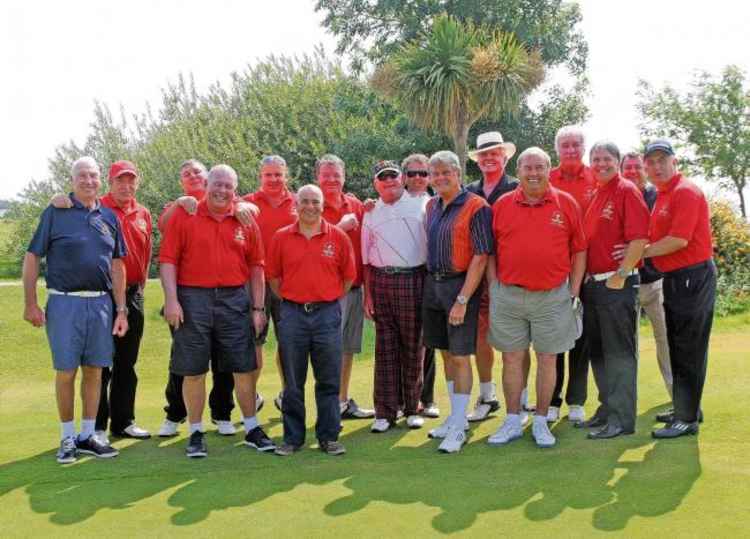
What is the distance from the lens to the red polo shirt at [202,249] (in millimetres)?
5277

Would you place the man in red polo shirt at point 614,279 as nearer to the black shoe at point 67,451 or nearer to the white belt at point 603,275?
the white belt at point 603,275

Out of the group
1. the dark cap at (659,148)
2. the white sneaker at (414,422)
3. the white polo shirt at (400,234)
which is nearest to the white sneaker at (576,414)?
the white sneaker at (414,422)

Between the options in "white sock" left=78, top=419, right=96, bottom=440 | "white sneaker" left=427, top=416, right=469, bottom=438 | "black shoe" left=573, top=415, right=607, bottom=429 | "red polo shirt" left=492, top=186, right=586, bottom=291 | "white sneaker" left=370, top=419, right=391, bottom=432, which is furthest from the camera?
"white sneaker" left=370, top=419, right=391, bottom=432

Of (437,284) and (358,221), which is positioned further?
(358,221)

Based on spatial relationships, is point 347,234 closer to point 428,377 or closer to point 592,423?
point 428,377

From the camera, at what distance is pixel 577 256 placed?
5.25 meters

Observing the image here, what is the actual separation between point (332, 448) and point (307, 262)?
1220 millimetres

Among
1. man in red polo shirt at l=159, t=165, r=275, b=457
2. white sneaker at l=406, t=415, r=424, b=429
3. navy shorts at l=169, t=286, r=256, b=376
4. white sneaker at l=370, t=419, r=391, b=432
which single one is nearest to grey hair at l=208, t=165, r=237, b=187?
man in red polo shirt at l=159, t=165, r=275, b=457

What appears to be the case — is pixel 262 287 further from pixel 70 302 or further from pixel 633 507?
pixel 633 507

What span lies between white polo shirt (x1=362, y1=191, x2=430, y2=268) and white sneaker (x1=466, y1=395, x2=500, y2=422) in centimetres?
123

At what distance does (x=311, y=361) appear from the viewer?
5410 mm

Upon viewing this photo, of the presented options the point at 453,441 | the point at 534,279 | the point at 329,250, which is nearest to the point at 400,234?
the point at 329,250

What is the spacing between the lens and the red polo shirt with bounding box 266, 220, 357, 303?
531cm

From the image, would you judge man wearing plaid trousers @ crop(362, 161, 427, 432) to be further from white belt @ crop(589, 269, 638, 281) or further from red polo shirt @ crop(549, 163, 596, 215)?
white belt @ crop(589, 269, 638, 281)
